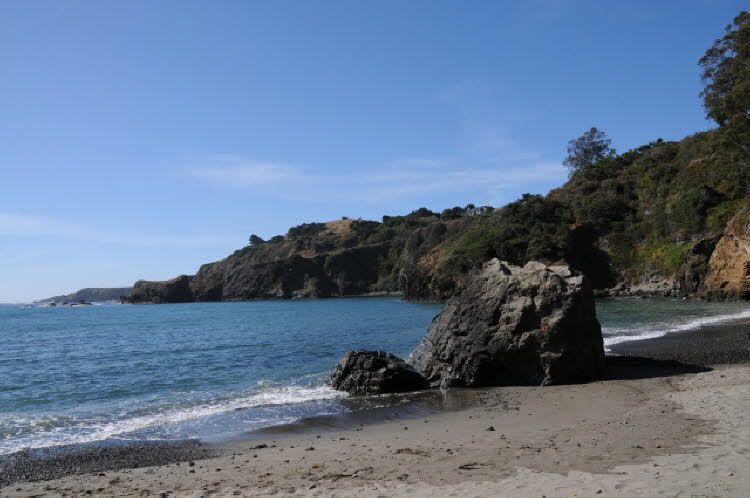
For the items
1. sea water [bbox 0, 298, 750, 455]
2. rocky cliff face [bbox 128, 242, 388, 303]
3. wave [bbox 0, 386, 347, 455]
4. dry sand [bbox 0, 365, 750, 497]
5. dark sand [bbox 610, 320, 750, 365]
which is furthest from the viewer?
rocky cliff face [bbox 128, 242, 388, 303]

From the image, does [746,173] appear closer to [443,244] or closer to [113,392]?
[443,244]

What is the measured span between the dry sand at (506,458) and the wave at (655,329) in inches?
554

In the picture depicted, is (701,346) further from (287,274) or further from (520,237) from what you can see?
(287,274)

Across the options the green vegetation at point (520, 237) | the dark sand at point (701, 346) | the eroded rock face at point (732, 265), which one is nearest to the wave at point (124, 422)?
the dark sand at point (701, 346)

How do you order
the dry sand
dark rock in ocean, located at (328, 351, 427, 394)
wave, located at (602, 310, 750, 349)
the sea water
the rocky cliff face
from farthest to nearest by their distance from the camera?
the rocky cliff face < wave, located at (602, 310, 750, 349) < dark rock in ocean, located at (328, 351, 427, 394) < the sea water < the dry sand

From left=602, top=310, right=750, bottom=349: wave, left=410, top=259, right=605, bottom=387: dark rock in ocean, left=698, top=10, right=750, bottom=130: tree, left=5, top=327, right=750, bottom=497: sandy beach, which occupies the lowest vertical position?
left=602, top=310, right=750, bottom=349: wave

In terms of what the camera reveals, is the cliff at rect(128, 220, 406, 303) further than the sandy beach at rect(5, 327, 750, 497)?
Yes

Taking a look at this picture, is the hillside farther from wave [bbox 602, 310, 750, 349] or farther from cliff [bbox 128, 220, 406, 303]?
cliff [bbox 128, 220, 406, 303]

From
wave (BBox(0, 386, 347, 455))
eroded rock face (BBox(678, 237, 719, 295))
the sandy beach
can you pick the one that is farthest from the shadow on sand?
eroded rock face (BBox(678, 237, 719, 295))

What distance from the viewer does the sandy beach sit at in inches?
294

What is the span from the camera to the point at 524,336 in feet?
55.5

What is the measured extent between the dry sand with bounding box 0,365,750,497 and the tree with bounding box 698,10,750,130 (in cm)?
4012

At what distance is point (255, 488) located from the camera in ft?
27.0

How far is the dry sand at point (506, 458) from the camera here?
7.41m
